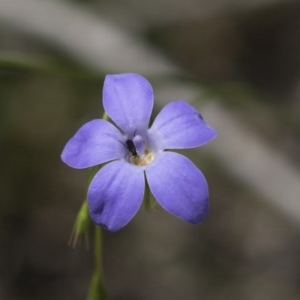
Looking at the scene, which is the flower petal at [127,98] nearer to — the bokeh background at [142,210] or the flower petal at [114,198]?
the flower petal at [114,198]

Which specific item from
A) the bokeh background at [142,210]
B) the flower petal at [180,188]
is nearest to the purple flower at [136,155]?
the flower petal at [180,188]

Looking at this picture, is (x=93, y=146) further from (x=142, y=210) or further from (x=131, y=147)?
(x=142, y=210)

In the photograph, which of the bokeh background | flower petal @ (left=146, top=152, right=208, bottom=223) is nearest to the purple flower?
flower petal @ (left=146, top=152, right=208, bottom=223)

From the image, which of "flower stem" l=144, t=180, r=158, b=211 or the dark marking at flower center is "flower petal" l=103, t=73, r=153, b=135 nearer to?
the dark marking at flower center

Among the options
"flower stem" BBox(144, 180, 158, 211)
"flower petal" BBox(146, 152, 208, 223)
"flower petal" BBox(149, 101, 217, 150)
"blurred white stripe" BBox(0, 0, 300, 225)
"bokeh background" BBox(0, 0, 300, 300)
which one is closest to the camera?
"flower petal" BBox(146, 152, 208, 223)

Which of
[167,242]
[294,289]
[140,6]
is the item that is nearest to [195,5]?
[140,6]

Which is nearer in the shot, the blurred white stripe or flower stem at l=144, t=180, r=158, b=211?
Result: flower stem at l=144, t=180, r=158, b=211
